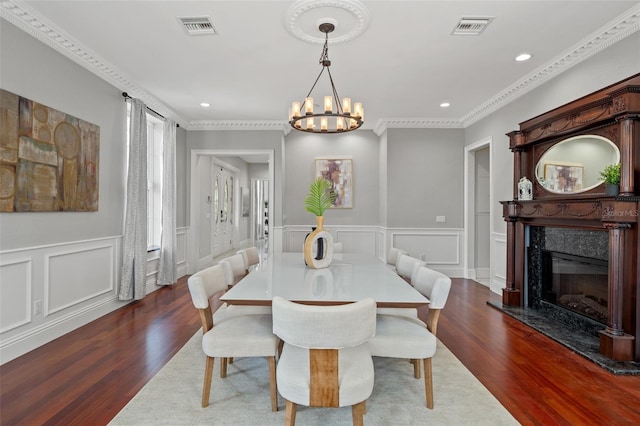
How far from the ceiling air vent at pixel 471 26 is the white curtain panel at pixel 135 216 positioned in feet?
12.5

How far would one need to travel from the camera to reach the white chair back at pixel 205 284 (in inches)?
77.2

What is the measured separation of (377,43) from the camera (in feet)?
10.1

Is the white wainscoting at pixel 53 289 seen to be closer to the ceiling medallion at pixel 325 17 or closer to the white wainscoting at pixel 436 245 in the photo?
the ceiling medallion at pixel 325 17

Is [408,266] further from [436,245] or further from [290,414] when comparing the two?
[436,245]

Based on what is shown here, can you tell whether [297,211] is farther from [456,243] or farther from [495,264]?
[495,264]

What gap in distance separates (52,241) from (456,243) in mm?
5641

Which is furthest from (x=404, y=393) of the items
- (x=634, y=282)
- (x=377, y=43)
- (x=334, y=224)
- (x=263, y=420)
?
(x=334, y=224)

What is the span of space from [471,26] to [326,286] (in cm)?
256

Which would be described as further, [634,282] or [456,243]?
[456,243]

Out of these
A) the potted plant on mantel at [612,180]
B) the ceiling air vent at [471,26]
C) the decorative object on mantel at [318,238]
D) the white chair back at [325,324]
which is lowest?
the white chair back at [325,324]

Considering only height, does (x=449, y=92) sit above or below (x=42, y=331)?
above

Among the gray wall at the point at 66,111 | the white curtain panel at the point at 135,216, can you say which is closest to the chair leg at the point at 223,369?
the gray wall at the point at 66,111

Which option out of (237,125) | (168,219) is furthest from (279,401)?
(237,125)

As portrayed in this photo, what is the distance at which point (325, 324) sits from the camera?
1.40m
